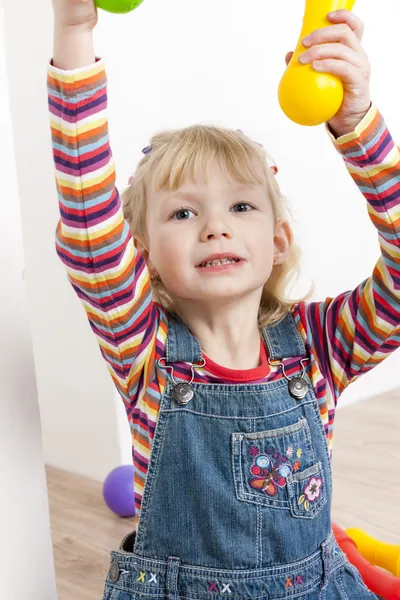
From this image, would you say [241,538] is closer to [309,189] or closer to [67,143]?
[67,143]

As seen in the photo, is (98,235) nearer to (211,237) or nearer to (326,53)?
(211,237)

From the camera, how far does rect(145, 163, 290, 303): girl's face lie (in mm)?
810

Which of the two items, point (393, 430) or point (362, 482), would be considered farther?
point (393, 430)

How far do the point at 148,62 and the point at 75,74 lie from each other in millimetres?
984

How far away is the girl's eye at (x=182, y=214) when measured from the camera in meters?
0.84

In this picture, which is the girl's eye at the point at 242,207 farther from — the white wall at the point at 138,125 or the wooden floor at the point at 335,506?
the white wall at the point at 138,125

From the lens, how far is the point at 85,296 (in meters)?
0.77

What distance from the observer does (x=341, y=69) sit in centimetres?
66

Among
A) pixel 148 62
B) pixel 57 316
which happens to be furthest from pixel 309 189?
pixel 57 316

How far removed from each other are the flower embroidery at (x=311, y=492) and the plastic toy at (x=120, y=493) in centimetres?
64

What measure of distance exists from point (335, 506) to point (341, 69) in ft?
3.13

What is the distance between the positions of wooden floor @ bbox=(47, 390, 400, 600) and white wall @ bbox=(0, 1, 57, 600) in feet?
1.31

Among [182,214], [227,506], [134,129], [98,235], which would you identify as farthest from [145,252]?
[134,129]

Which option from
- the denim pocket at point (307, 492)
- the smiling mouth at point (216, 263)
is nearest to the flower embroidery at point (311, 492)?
the denim pocket at point (307, 492)
